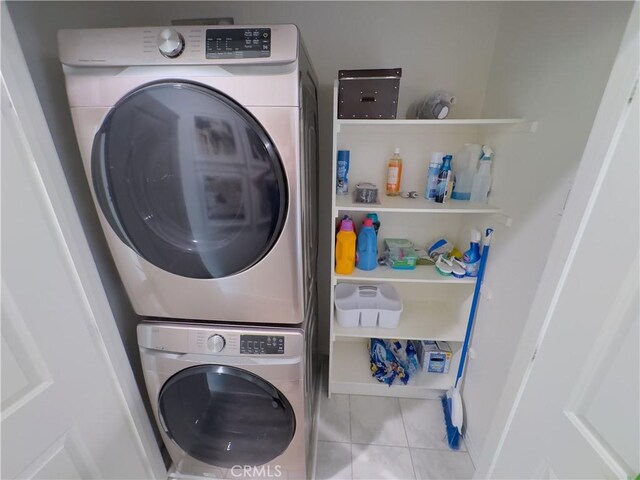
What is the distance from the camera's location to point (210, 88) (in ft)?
2.60

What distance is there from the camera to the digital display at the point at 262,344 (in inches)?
42.2

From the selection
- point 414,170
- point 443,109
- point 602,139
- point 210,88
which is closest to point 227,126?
point 210,88

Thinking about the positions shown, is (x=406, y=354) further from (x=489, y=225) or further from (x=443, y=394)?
(x=489, y=225)

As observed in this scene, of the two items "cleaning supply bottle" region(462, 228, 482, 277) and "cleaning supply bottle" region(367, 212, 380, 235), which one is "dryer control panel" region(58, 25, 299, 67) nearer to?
"cleaning supply bottle" region(367, 212, 380, 235)

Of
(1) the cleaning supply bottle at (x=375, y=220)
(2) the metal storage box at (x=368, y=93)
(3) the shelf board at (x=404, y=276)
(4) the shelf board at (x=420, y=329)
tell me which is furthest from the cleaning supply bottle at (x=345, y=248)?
(2) the metal storage box at (x=368, y=93)

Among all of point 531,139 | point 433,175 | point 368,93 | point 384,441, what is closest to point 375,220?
point 433,175

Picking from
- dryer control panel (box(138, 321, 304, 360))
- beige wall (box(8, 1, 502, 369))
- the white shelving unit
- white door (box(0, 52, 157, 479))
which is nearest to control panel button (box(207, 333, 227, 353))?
dryer control panel (box(138, 321, 304, 360))

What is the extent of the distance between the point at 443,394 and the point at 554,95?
1870 mm

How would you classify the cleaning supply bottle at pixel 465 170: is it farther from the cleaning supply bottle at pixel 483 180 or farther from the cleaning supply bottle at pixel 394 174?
the cleaning supply bottle at pixel 394 174

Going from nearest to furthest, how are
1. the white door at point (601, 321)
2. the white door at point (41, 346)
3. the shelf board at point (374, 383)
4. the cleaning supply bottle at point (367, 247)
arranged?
the white door at point (601, 321) < the white door at point (41, 346) < the cleaning supply bottle at point (367, 247) < the shelf board at point (374, 383)

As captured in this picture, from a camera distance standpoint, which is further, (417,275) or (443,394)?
(443,394)

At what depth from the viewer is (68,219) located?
2.88ft

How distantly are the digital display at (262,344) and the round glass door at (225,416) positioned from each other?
122 mm

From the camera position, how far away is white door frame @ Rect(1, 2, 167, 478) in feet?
2.39
